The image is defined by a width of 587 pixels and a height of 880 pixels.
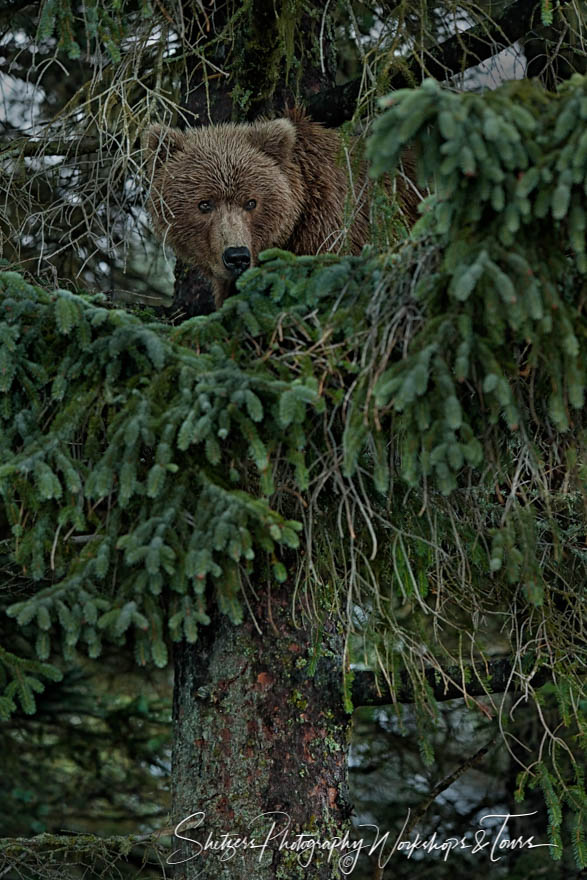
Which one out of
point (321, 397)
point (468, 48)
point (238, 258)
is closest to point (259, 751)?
point (321, 397)

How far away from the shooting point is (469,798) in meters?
7.18

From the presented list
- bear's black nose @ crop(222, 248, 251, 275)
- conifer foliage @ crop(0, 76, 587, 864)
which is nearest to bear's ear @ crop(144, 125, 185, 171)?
bear's black nose @ crop(222, 248, 251, 275)

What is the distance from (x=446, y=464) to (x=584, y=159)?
931 millimetres

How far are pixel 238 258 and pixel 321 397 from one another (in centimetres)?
133

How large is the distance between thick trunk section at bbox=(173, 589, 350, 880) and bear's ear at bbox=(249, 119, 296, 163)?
2037mm

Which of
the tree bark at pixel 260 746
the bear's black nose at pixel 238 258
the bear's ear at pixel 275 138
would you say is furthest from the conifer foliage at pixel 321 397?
the bear's ear at pixel 275 138

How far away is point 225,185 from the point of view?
4.95 meters

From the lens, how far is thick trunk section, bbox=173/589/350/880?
4148 millimetres

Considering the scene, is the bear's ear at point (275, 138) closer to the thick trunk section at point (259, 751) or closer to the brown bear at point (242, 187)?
the brown bear at point (242, 187)

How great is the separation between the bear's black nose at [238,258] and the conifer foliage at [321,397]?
0.76 metres

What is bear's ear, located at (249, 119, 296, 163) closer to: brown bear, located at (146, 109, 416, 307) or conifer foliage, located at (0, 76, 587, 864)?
brown bear, located at (146, 109, 416, 307)

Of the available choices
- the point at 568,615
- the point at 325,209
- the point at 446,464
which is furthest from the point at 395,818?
the point at 446,464

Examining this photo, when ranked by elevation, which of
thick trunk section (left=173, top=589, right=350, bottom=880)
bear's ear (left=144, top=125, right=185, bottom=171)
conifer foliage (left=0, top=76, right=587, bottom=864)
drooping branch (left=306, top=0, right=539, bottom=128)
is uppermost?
drooping branch (left=306, top=0, right=539, bottom=128)

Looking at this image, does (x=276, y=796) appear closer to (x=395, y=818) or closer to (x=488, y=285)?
(x=488, y=285)
